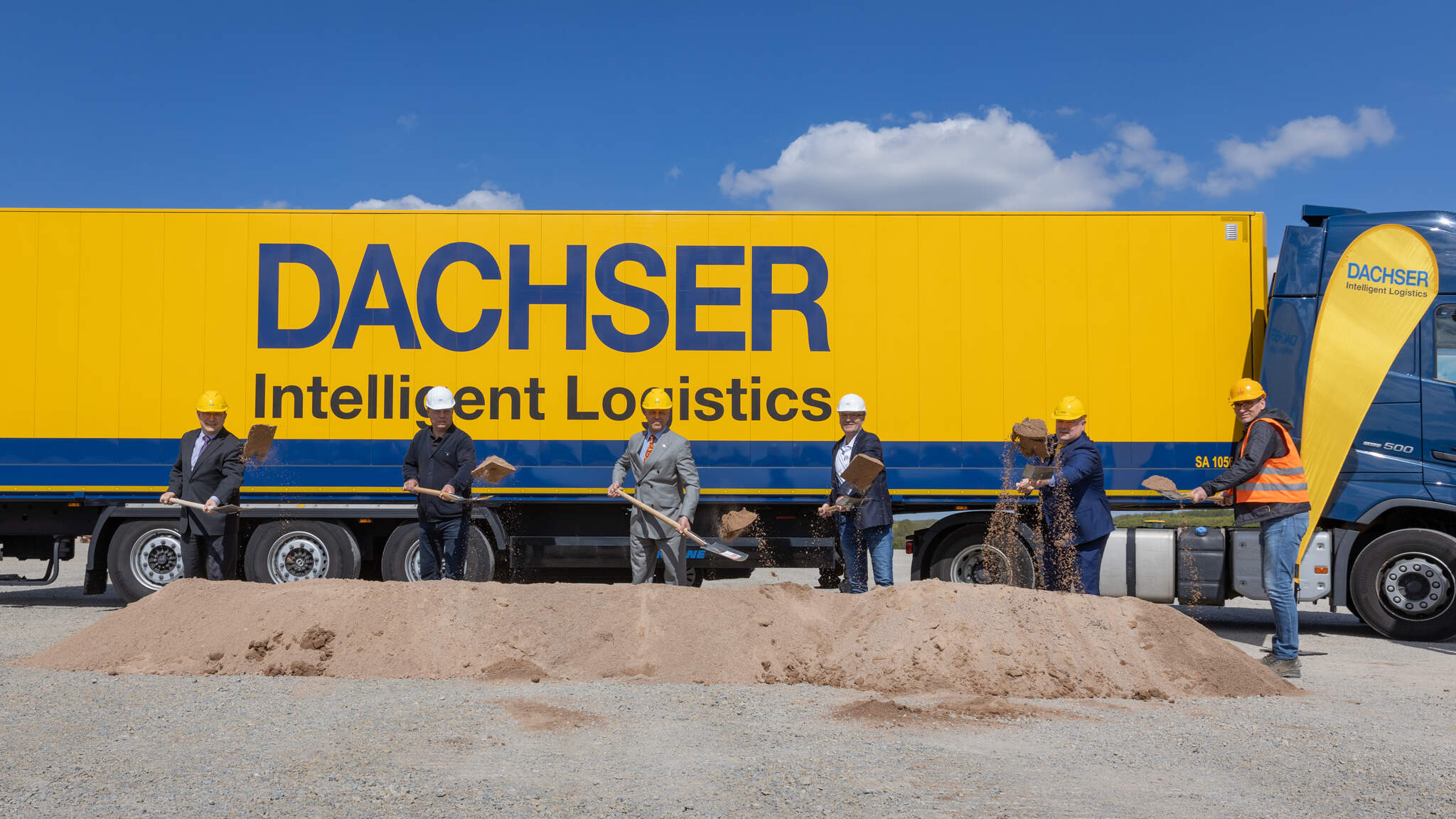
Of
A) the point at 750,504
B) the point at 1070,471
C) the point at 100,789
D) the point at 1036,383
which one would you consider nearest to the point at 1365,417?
the point at 1036,383

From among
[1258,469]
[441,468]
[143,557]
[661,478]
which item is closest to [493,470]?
[441,468]

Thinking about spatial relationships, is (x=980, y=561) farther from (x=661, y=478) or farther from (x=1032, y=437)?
(x=661, y=478)

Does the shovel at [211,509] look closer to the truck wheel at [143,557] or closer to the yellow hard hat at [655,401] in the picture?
the truck wheel at [143,557]

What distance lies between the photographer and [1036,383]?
812cm

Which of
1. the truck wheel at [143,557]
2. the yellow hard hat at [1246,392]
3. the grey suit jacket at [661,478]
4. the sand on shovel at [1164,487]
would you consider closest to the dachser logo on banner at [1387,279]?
the yellow hard hat at [1246,392]

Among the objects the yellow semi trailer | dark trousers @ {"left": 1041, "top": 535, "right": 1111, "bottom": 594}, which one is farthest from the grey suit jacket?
dark trousers @ {"left": 1041, "top": 535, "right": 1111, "bottom": 594}

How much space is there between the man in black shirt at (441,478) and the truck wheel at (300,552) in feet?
4.23

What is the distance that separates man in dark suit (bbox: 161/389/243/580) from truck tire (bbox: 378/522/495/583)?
51.2 inches

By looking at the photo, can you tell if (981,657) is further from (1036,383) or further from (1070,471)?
(1036,383)

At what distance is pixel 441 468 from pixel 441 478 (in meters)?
0.08

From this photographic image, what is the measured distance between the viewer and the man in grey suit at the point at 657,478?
723cm

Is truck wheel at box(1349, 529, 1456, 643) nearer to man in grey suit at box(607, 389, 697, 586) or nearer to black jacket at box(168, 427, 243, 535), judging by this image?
man in grey suit at box(607, 389, 697, 586)

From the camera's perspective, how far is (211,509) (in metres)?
7.02

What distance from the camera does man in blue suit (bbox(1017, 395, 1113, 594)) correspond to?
21.0 ft
